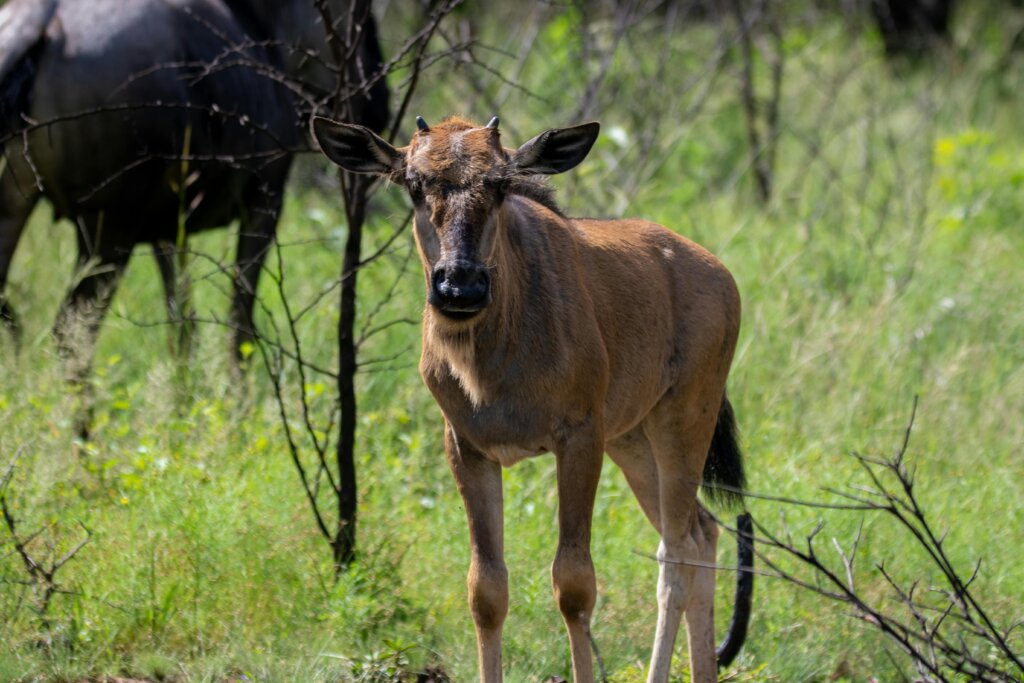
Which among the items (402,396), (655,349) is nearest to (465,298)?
(655,349)

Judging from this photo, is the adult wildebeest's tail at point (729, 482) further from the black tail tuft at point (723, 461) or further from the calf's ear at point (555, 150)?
the calf's ear at point (555, 150)

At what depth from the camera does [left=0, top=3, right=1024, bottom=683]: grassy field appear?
5375 millimetres

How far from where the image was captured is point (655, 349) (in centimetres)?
513

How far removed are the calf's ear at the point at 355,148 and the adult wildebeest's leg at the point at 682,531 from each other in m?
1.53

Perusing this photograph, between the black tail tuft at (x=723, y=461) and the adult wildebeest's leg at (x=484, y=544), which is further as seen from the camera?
the black tail tuft at (x=723, y=461)

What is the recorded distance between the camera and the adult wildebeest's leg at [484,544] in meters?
4.73

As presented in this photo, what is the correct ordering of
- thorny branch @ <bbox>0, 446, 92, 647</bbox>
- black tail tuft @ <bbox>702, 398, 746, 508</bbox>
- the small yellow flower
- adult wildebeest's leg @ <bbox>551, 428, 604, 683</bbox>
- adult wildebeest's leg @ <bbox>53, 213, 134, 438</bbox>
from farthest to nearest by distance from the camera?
the small yellow flower, adult wildebeest's leg @ <bbox>53, 213, 134, 438</bbox>, black tail tuft @ <bbox>702, 398, 746, 508</bbox>, thorny branch @ <bbox>0, 446, 92, 647</bbox>, adult wildebeest's leg @ <bbox>551, 428, 604, 683</bbox>

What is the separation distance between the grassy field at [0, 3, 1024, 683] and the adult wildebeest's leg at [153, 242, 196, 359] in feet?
0.70

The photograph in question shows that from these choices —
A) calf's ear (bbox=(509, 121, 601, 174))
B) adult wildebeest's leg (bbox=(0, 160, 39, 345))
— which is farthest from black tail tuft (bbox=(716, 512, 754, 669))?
adult wildebeest's leg (bbox=(0, 160, 39, 345))

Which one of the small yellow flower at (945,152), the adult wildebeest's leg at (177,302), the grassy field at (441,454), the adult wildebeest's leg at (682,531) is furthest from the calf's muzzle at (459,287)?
the small yellow flower at (945,152)

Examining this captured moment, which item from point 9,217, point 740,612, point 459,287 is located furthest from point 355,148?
point 9,217

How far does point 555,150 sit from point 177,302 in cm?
348

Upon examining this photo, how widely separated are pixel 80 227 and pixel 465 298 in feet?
14.1

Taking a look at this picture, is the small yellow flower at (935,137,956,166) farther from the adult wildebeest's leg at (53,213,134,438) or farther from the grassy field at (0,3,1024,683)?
the adult wildebeest's leg at (53,213,134,438)
